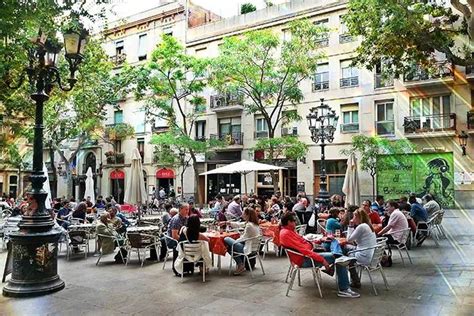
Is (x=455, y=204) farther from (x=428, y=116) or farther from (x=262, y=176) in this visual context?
(x=262, y=176)

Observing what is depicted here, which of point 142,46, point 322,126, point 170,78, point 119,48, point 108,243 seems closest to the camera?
point 108,243

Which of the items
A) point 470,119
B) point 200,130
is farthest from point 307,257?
point 200,130

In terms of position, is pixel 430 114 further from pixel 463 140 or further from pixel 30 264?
pixel 30 264

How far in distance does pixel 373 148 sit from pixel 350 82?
509 cm

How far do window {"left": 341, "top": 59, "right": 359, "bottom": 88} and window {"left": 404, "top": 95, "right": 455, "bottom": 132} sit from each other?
3.56 m

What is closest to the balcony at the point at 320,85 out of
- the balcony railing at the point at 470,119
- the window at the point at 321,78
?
the window at the point at 321,78

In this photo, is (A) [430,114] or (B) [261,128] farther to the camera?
(B) [261,128]

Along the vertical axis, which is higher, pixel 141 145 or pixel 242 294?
pixel 141 145

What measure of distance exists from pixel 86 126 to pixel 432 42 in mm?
19635

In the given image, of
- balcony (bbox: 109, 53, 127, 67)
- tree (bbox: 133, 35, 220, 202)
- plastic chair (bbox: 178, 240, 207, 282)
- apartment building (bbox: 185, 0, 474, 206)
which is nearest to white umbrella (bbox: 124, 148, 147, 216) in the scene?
plastic chair (bbox: 178, 240, 207, 282)

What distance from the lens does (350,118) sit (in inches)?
995

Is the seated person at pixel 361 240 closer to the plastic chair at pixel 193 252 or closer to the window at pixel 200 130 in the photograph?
the plastic chair at pixel 193 252

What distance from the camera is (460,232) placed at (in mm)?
13445

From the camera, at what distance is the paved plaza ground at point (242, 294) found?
5.62 m
